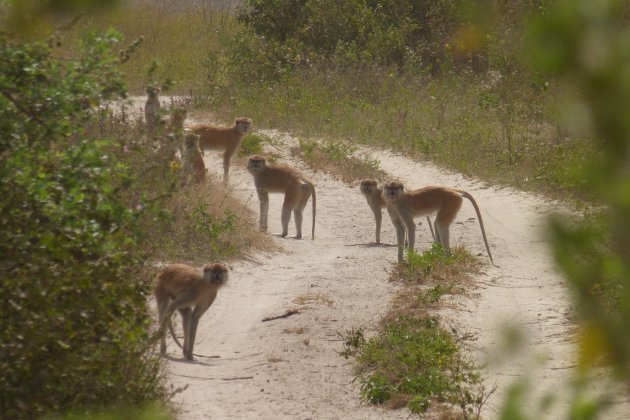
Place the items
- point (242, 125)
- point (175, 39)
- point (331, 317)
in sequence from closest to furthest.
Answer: point (331, 317), point (242, 125), point (175, 39)

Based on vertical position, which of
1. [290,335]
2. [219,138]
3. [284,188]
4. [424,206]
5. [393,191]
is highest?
[219,138]

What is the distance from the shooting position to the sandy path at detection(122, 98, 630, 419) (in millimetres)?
7527

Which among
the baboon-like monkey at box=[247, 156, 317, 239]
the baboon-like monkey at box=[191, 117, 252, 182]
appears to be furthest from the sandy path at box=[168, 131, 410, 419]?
the baboon-like monkey at box=[191, 117, 252, 182]

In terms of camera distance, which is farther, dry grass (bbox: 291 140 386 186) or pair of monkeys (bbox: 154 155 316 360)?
dry grass (bbox: 291 140 386 186)

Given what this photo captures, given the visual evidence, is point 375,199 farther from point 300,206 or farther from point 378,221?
point 300,206

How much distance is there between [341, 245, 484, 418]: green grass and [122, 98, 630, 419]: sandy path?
14 centimetres

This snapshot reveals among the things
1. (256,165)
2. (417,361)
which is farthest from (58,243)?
(256,165)

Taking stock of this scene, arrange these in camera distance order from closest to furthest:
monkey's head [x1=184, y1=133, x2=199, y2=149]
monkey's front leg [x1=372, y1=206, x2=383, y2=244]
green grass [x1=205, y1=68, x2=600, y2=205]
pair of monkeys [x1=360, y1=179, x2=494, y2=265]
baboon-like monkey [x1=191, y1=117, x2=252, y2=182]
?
1. pair of monkeys [x1=360, y1=179, x2=494, y2=265]
2. monkey's front leg [x1=372, y1=206, x2=383, y2=244]
3. monkey's head [x1=184, y1=133, x2=199, y2=149]
4. green grass [x1=205, y1=68, x2=600, y2=205]
5. baboon-like monkey [x1=191, y1=117, x2=252, y2=182]

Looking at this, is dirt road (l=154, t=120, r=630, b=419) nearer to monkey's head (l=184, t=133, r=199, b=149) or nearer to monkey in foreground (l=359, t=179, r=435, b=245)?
monkey in foreground (l=359, t=179, r=435, b=245)

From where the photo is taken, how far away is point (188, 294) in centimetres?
840

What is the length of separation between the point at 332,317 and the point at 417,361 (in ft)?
6.45

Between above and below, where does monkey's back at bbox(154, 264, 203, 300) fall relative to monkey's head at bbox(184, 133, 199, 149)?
below

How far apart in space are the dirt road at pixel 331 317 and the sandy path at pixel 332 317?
0.04 feet

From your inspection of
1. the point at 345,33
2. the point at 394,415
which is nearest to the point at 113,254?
the point at 394,415
